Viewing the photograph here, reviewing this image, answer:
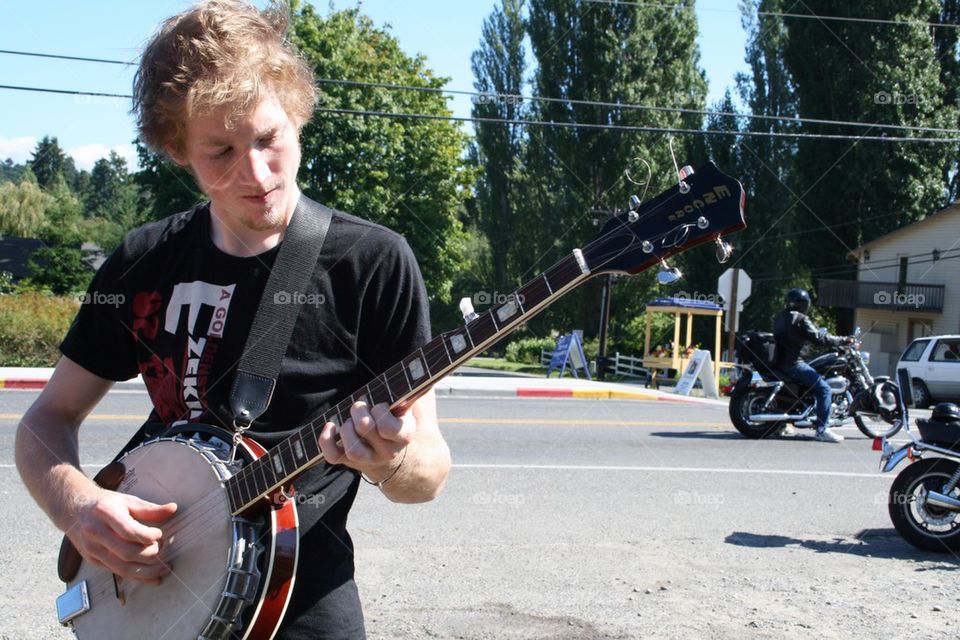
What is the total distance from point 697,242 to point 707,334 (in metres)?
38.6

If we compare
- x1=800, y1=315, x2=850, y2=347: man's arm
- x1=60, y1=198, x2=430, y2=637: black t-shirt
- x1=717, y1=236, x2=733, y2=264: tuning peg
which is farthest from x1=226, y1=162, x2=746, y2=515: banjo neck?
x1=800, y1=315, x2=850, y2=347: man's arm

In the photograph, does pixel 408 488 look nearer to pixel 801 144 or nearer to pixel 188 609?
pixel 188 609

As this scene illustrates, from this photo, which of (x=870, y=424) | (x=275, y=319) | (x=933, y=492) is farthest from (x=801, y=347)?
(x=275, y=319)

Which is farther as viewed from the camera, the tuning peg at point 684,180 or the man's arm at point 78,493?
the man's arm at point 78,493

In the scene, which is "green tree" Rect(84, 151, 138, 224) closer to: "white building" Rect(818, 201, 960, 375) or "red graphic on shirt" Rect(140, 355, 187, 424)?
"white building" Rect(818, 201, 960, 375)

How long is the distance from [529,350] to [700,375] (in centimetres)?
2664

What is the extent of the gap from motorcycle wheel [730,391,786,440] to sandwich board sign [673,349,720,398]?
6.87 m

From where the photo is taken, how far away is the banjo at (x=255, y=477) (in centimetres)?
187

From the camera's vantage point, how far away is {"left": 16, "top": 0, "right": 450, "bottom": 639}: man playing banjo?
2.08m

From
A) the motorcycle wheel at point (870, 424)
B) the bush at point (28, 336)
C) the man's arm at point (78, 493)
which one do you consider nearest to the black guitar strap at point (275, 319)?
the man's arm at point (78, 493)

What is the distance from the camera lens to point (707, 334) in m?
39.4

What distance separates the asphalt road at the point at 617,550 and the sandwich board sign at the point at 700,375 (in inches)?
318

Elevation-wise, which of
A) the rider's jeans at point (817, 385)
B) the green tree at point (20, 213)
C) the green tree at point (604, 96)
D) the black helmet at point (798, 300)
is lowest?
the rider's jeans at point (817, 385)

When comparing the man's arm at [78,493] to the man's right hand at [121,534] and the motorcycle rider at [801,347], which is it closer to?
the man's right hand at [121,534]
